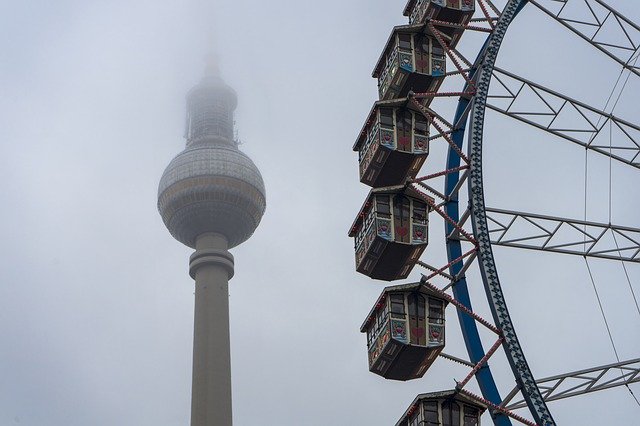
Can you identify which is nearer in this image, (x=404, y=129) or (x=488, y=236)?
(x=488, y=236)

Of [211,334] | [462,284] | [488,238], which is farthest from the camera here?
[211,334]

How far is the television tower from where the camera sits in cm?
12862

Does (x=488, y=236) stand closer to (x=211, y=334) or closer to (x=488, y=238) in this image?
(x=488, y=238)

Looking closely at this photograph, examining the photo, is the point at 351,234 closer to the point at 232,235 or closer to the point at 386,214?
the point at 386,214

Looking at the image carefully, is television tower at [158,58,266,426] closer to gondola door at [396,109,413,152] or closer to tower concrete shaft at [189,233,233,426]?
tower concrete shaft at [189,233,233,426]

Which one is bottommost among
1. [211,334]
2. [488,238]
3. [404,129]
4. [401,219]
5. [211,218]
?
[488,238]

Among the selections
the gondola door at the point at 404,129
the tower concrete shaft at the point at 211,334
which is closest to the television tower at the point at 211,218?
the tower concrete shaft at the point at 211,334

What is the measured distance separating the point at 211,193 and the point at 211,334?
16.9 meters

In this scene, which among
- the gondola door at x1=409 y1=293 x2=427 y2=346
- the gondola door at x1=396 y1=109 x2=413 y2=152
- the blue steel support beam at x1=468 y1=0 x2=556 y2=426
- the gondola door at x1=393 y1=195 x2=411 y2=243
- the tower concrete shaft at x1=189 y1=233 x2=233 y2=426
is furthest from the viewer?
the tower concrete shaft at x1=189 y1=233 x2=233 y2=426

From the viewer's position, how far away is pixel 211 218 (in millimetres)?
137125

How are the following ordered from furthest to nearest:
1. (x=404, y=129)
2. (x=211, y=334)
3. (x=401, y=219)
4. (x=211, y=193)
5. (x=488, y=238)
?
(x=211, y=193), (x=211, y=334), (x=404, y=129), (x=401, y=219), (x=488, y=238)

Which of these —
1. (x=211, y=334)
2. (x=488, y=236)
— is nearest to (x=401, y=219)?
(x=488, y=236)

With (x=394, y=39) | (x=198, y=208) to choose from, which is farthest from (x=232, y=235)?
(x=394, y=39)

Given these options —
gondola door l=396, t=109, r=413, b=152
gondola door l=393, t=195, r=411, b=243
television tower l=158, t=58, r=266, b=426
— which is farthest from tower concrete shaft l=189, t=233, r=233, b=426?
gondola door l=393, t=195, r=411, b=243
